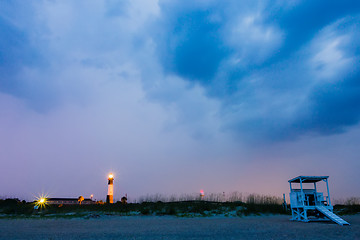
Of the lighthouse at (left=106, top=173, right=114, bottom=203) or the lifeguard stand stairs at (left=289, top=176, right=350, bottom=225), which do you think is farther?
the lighthouse at (left=106, top=173, right=114, bottom=203)

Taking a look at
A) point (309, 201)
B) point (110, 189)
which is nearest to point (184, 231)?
point (309, 201)

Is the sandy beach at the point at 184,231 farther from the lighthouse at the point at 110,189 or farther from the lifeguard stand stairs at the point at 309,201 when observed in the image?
the lighthouse at the point at 110,189

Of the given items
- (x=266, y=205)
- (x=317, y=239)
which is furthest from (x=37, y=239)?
(x=266, y=205)

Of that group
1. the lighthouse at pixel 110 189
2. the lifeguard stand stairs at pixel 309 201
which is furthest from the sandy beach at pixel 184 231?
the lighthouse at pixel 110 189

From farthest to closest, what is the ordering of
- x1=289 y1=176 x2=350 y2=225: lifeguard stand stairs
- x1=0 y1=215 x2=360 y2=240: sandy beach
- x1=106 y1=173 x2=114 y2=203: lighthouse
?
x1=106 y1=173 x2=114 y2=203: lighthouse
x1=289 y1=176 x2=350 y2=225: lifeguard stand stairs
x1=0 y1=215 x2=360 y2=240: sandy beach

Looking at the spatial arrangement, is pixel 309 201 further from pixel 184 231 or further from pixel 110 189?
pixel 110 189

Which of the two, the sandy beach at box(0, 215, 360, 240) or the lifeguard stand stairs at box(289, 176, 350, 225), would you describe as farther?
the lifeguard stand stairs at box(289, 176, 350, 225)

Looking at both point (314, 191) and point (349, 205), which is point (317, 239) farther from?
point (349, 205)

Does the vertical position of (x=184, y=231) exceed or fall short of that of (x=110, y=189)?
it falls short

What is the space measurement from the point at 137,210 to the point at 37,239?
1918cm

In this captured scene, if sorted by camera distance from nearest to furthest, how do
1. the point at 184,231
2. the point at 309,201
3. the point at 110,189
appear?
the point at 184,231, the point at 309,201, the point at 110,189

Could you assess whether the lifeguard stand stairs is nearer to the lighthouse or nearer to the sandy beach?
the sandy beach

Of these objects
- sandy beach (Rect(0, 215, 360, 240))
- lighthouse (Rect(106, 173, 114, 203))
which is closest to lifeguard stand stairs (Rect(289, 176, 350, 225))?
sandy beach (Rect(0, 215, 360, 240))

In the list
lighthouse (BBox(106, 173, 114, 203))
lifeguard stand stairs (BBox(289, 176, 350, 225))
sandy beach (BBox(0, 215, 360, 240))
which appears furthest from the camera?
lighthouse (BBox(106, 173, 114, 203))
